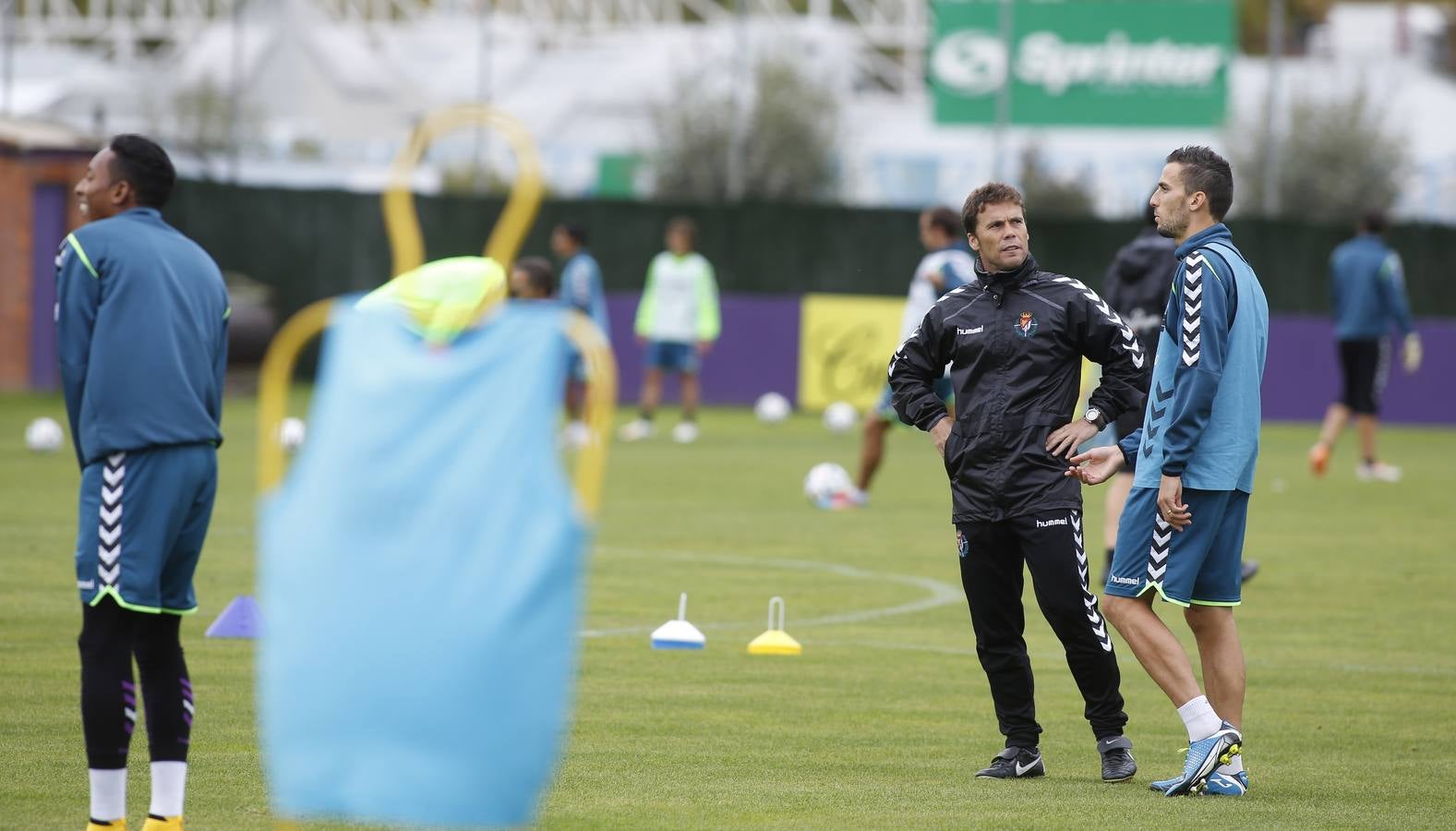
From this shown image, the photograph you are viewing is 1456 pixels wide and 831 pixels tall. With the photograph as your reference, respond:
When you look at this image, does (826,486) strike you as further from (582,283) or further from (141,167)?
(141,167)

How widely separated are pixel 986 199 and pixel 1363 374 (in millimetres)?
13785

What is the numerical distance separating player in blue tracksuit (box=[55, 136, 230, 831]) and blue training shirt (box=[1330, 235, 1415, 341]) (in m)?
15.8

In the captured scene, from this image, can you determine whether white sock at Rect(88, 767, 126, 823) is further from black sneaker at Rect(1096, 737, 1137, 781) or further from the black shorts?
the black shorts

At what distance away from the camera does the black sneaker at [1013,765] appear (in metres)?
7.27

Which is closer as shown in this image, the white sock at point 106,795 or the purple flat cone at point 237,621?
the white sock at point 106,795

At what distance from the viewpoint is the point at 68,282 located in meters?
5.61

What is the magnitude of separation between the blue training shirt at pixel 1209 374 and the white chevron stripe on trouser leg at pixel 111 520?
3305mm

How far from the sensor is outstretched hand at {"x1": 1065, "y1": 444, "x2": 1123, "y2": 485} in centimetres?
702

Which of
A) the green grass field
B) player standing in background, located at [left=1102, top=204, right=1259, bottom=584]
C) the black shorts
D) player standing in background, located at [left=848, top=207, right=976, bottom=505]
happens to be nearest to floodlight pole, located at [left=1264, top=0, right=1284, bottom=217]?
the black shorts

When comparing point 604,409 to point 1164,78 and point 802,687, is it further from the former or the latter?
point 1164,78

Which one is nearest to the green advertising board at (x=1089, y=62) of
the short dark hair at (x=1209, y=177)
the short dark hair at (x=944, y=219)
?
the short dark hair at (x=944, y=219)

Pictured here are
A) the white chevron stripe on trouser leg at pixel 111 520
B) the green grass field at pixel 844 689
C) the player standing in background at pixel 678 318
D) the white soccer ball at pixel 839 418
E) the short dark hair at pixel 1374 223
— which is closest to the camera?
the white chevron stripe on trouser leg at pixel 111 520

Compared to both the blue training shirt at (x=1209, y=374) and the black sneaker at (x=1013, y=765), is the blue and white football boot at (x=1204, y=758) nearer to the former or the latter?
the black sneaker at (x=1013, y=765)

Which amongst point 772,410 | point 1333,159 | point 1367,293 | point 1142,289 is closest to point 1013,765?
point 1142,289
